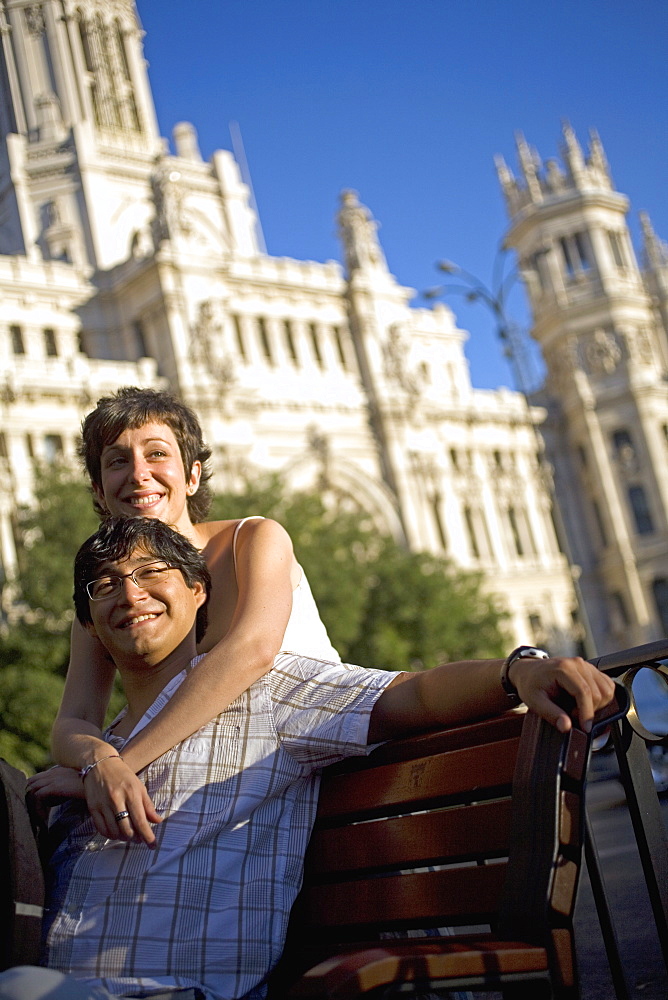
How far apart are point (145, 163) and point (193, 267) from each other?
11.3 m

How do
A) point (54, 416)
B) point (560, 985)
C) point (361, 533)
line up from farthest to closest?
point (54, 416)
point (361, 533)
point (560, 985)

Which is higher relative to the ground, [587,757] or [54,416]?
[54,416]

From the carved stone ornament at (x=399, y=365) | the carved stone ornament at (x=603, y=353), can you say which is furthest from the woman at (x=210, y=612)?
the carved stone ornament at (x=603, y=353)

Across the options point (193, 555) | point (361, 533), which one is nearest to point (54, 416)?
point (361, 533)

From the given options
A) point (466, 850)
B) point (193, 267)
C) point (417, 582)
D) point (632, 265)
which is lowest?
point (466, 850)

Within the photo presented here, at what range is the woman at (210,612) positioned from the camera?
299 centimetres

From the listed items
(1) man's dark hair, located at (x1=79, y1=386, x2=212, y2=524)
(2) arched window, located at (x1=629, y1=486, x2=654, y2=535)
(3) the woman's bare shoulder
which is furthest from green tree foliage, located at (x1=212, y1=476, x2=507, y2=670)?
(3) the woman's bare shoulder

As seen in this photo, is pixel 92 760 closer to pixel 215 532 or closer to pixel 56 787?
pixel 56 787

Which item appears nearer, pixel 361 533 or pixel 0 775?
pixel 0 775

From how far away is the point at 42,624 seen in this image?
25.6 metres

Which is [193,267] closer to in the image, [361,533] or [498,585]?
[361,533]

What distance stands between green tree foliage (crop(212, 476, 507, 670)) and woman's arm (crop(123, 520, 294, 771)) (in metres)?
24.7

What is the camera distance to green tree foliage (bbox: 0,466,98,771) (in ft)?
75.1

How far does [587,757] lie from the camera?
7.73 ft
